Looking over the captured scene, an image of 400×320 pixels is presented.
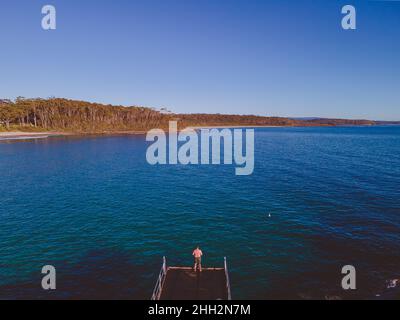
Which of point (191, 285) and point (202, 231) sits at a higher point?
point (202, 231)

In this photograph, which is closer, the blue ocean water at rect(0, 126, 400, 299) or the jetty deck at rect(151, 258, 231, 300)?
the jetty deck at rect(151, 258, 231, 300)

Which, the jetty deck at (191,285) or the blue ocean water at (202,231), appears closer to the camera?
the jetty deck at (191,285)
